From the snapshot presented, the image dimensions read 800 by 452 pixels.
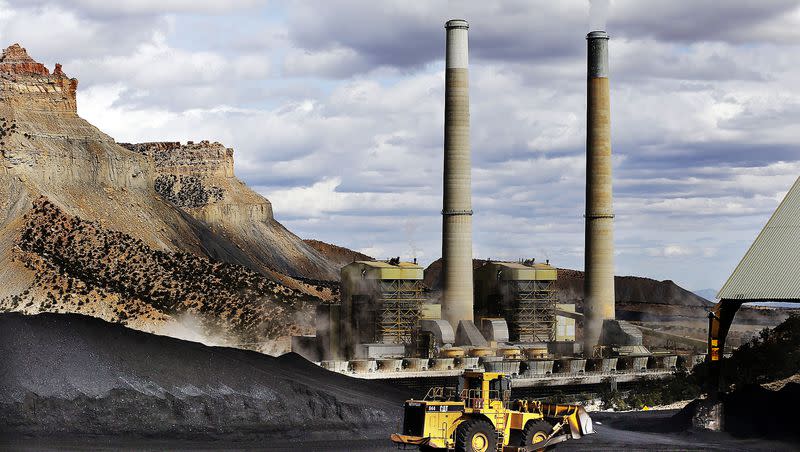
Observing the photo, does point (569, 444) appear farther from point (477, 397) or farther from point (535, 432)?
point (477, 397)

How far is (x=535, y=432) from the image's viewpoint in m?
30.6

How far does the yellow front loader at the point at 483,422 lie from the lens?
30.0m

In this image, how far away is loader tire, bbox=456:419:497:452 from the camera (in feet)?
97.8

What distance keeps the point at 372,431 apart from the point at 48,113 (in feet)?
271

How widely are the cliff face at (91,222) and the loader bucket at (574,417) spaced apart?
5723cm

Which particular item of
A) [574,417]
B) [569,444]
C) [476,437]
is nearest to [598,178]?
[569,444]

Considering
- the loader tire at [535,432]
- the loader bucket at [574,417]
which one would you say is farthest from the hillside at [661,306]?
the loader tire at [535,432]

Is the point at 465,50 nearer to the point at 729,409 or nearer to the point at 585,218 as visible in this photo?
the point at 585,218

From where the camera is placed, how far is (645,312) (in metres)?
127

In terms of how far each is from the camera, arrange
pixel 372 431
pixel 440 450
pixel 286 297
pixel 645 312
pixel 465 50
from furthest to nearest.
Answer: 1. pixel 645 312
2. pixel 286 297
3. pixel 465 50
4. pixel 372 431
5. pixel 440 450

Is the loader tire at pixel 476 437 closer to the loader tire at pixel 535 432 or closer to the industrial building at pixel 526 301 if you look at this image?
the loader tire at pixel 535 432

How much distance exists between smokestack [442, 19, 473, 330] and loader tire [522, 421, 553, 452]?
39.8 m

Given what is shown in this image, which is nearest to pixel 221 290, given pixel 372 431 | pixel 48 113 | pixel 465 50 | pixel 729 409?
pixel 48 113

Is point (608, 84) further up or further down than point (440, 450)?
further up
